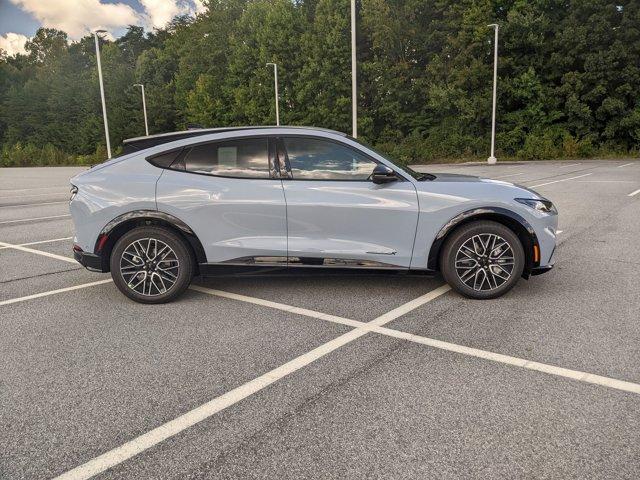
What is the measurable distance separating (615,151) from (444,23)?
15.2m

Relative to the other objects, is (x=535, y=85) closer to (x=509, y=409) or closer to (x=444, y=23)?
(x=444, y=23)

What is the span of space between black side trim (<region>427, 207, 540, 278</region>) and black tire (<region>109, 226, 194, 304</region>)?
2.30 metres

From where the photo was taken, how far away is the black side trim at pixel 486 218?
16.2ft

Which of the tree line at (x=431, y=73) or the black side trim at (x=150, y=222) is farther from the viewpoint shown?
the tree line at (x=431, y=73)

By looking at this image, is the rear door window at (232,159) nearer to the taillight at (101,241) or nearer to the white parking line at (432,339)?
the taillight at (101,241)

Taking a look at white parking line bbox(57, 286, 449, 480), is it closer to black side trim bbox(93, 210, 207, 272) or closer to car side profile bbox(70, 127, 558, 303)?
car side profile bbox(70, 127, 558, 303)

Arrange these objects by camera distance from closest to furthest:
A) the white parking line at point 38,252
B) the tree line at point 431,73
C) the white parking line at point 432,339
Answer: the white parking line at point 432,339
the white parking line at point 38,252
the tree line at point 431,73

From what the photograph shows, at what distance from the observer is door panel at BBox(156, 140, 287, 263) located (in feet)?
16.3

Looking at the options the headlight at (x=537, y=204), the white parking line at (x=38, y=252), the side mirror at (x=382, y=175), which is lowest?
the white parking line at (x=38, y=252)

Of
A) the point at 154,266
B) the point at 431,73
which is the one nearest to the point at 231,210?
the point at 154,266

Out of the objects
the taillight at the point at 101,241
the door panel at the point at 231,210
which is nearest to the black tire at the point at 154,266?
the taillight at the point at 101,241

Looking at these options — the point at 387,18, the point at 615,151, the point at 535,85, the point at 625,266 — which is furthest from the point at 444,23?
the point at 625,266

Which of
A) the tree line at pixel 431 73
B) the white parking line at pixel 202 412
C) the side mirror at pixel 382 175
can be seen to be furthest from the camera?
the tree line at pixel 431 73

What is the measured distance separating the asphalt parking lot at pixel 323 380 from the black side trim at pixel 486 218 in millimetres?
430
